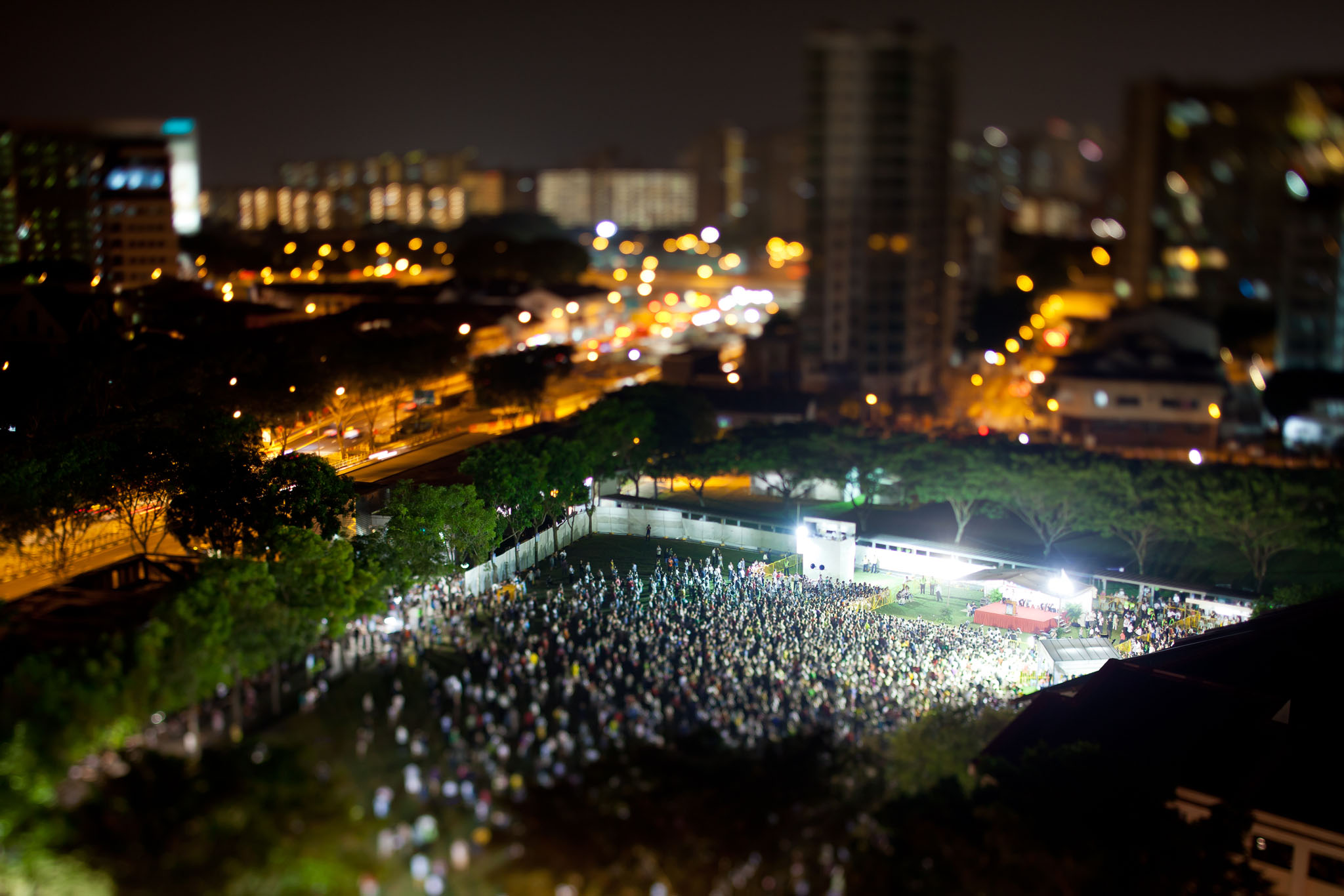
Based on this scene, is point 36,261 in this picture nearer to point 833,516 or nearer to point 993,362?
point 833,516

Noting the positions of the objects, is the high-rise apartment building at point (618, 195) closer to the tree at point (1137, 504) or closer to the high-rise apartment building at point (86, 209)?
the high-rise apartment building at point (86, 209)

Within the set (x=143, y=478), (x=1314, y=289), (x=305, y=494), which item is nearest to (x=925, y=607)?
(x=305, y=494)

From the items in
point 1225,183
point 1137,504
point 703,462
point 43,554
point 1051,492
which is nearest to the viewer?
point 43,554

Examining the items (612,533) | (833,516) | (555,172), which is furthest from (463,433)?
(555,172)

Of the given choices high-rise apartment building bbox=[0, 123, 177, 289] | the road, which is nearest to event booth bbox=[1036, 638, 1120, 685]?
the road

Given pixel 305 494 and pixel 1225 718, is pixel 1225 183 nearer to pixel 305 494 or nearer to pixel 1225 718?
pixel 1225 718

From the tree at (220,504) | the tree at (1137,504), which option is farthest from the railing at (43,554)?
the tree at (1137,504)
